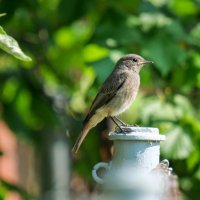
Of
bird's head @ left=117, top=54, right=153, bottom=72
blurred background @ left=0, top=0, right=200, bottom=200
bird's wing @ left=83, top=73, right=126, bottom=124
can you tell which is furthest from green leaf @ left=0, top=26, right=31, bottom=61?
bird's head @ left=117, top=54, right=153, bottom=72

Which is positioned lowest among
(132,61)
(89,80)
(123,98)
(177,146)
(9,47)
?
(89,80)

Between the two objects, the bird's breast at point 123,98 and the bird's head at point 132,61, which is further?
the bird's head at point 132,61

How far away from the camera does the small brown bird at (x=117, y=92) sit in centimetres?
589

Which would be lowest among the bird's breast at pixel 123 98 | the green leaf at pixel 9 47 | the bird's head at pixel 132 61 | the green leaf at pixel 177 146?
the green leaf at pixel 177 146

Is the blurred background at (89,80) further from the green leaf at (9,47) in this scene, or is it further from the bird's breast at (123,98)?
the green leaf at (9,47)

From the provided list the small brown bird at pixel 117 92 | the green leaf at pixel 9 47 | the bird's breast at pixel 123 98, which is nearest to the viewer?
the green leaf at pixel 9 47

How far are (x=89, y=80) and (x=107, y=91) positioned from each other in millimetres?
2200

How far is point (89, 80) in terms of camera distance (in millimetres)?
8258

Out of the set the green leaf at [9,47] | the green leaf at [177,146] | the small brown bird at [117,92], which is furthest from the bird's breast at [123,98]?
the green leaf at [9,47]

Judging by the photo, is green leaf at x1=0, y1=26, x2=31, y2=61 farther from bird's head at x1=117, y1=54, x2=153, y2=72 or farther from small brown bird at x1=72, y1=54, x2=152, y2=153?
bird's head at x1=117, y1=54, x2=153, y2=72

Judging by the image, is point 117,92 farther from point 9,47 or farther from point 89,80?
point 9,47

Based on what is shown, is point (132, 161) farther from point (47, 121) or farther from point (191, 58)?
point (47, 121)

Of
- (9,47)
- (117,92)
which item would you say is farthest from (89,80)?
(9,47)

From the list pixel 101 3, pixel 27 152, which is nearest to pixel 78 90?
pixel 101 3
